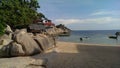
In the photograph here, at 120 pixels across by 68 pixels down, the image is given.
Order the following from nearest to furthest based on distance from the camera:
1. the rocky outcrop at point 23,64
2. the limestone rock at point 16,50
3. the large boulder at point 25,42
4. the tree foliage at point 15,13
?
the rocky outcrop at point 23,64 < the limestone rock at point 16,50 < the large boulder at point 25,42 < the tree foliage at point 15,13

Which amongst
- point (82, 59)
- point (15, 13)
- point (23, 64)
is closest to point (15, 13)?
point (15, 13)

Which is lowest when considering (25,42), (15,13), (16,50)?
(16,50)

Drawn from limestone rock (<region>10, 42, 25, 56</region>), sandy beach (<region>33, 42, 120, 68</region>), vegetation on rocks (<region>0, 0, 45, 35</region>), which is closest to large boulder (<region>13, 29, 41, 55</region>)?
limestone rock (<region>10, 42, 25, 56</region>)

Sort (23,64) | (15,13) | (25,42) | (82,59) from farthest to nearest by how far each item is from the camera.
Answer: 1. (15,13)
2. (25,42)
3. (82,59)
4. (23,64)

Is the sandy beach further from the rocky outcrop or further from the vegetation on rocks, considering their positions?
the vegetation on rocks

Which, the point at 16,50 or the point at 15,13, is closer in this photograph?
the point at 16,50

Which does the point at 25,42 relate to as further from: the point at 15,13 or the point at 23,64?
the point at 15,13

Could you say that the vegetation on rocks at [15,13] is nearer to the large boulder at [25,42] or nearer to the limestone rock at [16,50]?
the large boulder at [25,42]

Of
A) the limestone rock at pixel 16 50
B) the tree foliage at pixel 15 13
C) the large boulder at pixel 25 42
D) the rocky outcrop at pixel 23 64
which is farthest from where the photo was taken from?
the tree foliage at pixel 15 13

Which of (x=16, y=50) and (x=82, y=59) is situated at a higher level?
(x=16, y=50)

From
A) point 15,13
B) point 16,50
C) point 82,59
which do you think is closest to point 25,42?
point 16,50

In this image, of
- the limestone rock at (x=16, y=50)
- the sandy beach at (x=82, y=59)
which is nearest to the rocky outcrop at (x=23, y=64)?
the sandy beach at (x=82, y=59)

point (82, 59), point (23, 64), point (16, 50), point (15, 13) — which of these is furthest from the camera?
→ point (15, 13)

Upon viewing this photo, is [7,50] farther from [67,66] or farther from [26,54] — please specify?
[67,66]
